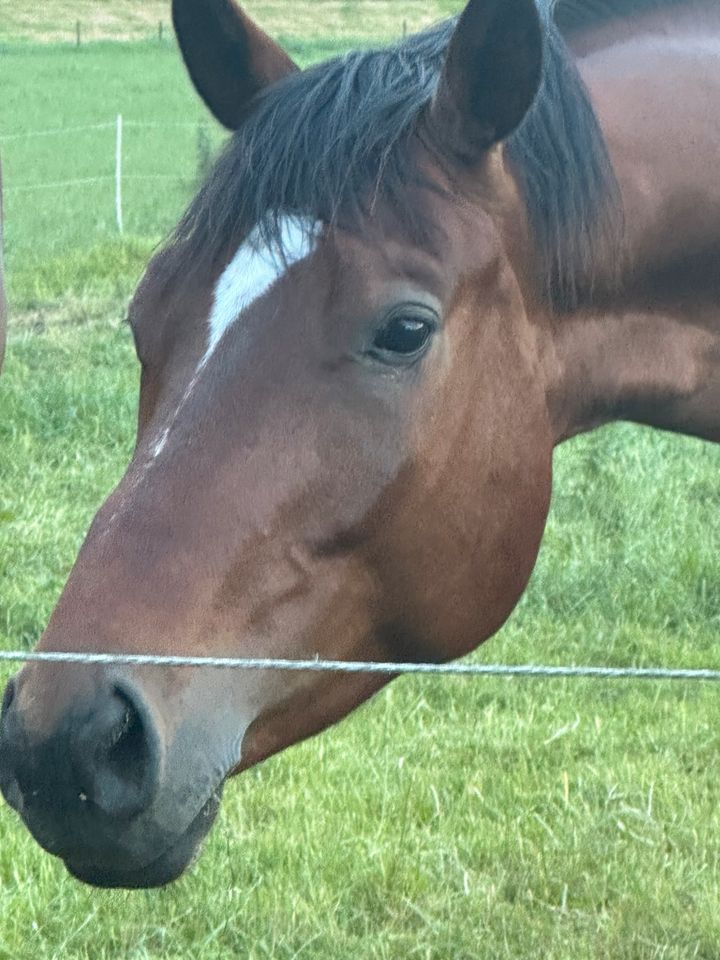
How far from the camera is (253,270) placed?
67.1 inches

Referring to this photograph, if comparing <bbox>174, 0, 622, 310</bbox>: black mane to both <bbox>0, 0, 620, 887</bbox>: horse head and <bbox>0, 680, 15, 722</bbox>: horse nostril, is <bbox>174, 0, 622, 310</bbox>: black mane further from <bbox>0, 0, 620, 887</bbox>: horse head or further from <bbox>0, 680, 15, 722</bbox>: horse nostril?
<bbox>0, 680, 15, 722</bbox>: horse nostril

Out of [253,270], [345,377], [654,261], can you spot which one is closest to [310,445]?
[345,377]

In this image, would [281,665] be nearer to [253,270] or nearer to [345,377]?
[345,377]

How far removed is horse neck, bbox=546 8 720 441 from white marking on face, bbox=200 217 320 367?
0.48 m

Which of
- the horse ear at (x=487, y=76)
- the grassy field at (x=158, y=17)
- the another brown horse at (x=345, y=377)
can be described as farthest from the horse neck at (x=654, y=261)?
the grassy field at (x=158, y=17)

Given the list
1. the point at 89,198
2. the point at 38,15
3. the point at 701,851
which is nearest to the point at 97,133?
the point at 89,198

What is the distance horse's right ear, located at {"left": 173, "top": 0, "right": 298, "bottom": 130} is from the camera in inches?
80.7

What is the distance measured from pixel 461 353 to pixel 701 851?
186 cm

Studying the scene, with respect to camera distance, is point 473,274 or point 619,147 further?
point 619,147

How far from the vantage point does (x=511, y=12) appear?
173 centimetres

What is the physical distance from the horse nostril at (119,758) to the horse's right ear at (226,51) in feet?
3.50

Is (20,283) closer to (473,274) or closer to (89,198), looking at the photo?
(89,198)

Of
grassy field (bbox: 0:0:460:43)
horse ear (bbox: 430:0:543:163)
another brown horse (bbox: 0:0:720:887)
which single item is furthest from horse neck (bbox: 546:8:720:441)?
grassy field (bbox: 0:0:460:43)

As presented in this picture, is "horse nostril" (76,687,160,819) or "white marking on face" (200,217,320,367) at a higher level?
"white marking on face" (200,217,320,367)
